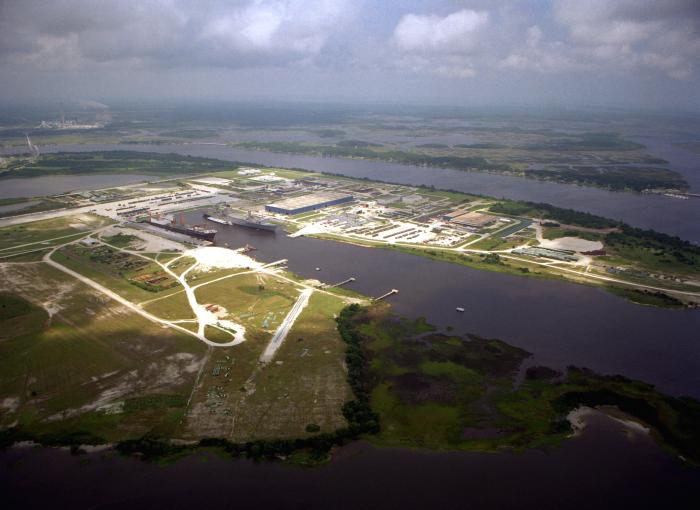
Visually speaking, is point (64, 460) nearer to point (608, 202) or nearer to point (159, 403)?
point (159, 403)

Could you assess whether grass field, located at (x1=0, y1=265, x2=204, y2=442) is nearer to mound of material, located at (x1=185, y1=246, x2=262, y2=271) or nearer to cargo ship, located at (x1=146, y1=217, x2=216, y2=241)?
mound of material, located at (x1=185, y1=246, x2=262, y2=271)

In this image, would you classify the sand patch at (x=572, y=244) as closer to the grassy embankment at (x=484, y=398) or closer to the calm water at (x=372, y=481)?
the grassy embankment at (x=484, y=398)

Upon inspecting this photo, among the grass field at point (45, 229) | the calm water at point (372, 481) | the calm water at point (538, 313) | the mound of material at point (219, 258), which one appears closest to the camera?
the calm water at point (372, 481)

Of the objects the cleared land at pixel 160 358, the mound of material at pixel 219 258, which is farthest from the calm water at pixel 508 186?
the cleared land at pixel 160 358

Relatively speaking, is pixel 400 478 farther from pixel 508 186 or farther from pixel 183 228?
pixel 508 186

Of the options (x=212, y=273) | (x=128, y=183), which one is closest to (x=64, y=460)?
(x=212, y=273)

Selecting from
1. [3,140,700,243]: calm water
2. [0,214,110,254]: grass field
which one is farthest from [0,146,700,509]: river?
[3,140,700,243]: calm water
